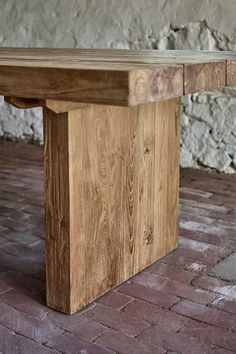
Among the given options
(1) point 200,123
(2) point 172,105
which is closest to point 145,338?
(2) point 172,105

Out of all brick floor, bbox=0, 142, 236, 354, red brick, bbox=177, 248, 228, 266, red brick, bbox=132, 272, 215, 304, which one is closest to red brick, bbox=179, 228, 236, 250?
brick floor, bbox=0, 142, 236, 354

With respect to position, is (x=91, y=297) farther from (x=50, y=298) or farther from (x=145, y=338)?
(x=145, y=338)

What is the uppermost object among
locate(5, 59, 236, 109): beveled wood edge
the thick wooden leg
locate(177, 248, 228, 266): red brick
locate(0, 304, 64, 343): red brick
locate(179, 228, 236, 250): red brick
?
locate(5, 59, 236, 109): beveled wood edge

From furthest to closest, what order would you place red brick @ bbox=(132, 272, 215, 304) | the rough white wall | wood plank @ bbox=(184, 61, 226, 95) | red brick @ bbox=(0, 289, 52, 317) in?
1. the rough white wall
2. red brick @ bbox=(132, 272, 215, 304)
3. red brick @ bbox=(0, 289, 52, 317)
4. wood plank @ bbox=(184, 61, 226, 95)

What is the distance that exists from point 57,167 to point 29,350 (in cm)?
60

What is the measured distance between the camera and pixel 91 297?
2135mm

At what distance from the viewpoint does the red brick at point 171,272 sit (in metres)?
2.35

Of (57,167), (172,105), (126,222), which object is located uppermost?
(172,105)

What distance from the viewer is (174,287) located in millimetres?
2264

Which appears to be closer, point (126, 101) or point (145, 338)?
point (126, 101)

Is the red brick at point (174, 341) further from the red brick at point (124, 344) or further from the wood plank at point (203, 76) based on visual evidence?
the wood plank at point (203, 76)

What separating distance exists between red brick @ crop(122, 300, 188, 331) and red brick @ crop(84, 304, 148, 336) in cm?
3

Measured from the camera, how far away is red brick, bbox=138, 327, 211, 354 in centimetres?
182

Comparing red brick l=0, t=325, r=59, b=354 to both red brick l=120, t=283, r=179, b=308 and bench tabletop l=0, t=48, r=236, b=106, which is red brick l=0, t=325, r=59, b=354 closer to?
red brick l=120, t=283, r=179, b=308
